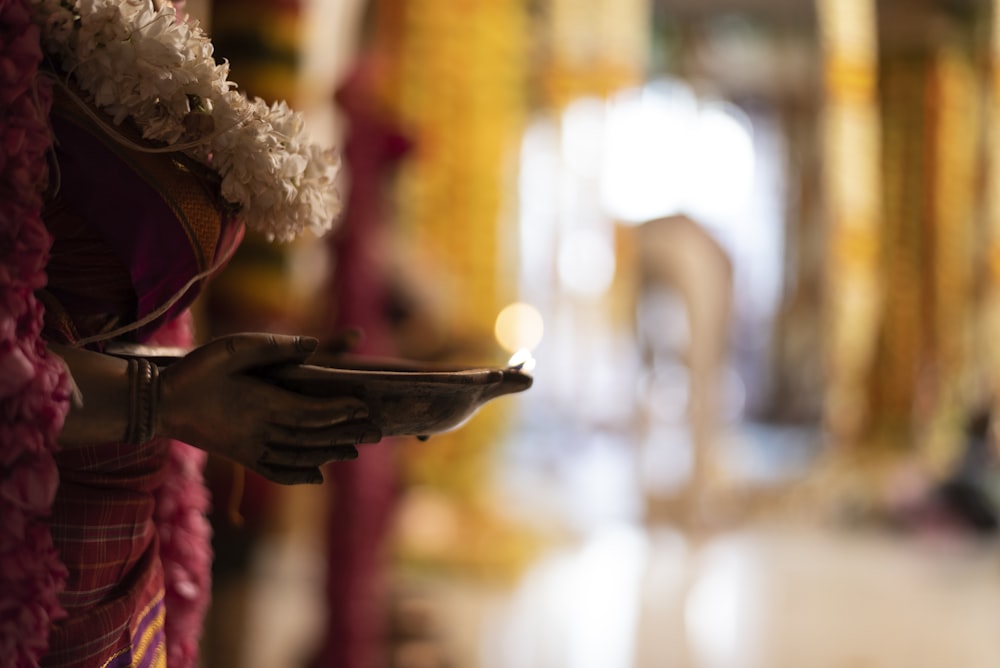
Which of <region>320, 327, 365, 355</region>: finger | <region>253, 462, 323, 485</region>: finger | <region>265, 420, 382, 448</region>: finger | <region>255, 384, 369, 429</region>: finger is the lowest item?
<region>253, 462, 323, 485</region>: finger

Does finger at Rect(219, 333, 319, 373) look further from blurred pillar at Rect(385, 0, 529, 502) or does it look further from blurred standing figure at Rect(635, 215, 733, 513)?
blurred standing figure at Rect(635, 215, 733, 513)

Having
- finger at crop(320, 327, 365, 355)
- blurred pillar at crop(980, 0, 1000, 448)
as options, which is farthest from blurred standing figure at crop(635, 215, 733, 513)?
finger at crop(320, 327, 365, 355)

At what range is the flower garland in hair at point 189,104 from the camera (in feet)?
2.96

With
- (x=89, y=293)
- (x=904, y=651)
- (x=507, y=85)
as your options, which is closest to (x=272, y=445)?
(x=89, y=293)

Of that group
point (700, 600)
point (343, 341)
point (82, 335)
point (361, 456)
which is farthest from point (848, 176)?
point (82, 335)

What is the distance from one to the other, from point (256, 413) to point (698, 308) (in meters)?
6.00

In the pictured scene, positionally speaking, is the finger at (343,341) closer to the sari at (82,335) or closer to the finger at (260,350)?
the sari at (82,335)

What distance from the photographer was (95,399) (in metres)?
0.88

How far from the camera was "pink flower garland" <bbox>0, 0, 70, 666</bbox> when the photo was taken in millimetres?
830

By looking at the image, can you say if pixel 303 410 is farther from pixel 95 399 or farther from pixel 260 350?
pixel 95 399

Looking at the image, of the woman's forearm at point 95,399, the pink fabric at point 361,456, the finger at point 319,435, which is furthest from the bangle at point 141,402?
the pink fabric at point 361,456

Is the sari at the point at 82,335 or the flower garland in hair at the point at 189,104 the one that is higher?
the flower garland in hair at the point at 189,104

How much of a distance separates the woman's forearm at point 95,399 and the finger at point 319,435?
130 millimetres

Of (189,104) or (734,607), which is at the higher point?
(189,104)
